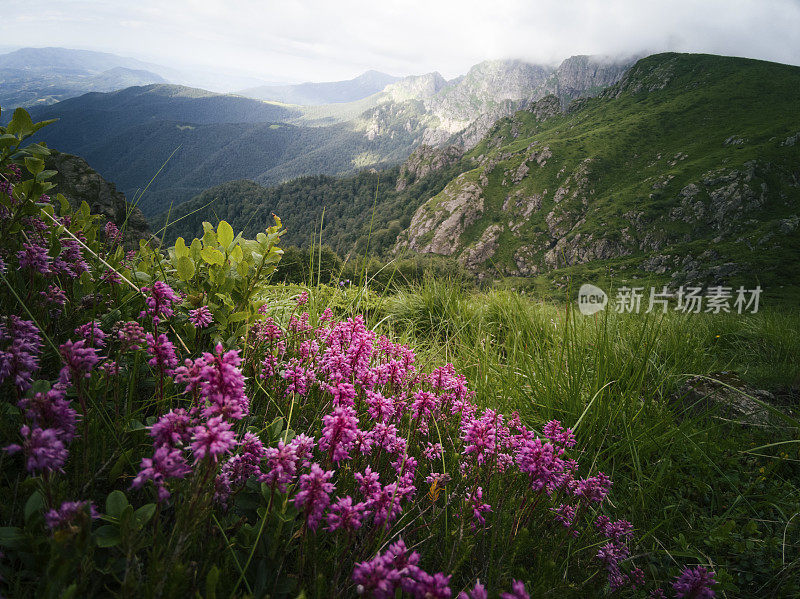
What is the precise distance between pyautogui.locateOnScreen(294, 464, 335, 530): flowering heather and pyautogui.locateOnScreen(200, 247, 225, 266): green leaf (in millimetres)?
1931

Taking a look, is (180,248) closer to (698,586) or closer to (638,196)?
(698,586)

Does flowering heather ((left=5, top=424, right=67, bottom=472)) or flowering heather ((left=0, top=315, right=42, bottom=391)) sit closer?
flowering heather ((left=5, top=424, right=67, bottom=472))

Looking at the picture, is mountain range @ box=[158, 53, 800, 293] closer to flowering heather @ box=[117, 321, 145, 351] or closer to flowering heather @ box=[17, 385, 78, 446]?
flowering heather @ box=[117, 321, 145, 351]

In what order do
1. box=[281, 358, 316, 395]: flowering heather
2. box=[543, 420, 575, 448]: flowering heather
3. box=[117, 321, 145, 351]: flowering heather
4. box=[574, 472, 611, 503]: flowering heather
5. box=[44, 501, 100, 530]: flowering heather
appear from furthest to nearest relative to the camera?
box=[281, 358, 316, 395]: flowering heather → box=[543, 420, 575, 448]: flowering heather → box=[574, 472, 611, 503]: flowering heather → box=[117, 321, 145, 351]: flowering heather → box=[44, 501, 100, 530]: flowering heather

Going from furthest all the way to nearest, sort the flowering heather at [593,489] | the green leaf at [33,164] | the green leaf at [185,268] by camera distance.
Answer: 1. the green leaf at [185,268]
2. the green leaf at [33,164]
3. the flowering heather at [593,489]

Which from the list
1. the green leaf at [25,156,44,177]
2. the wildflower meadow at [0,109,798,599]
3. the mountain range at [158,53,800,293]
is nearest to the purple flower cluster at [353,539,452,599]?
the wildflower meadow at [0,109,798,599]

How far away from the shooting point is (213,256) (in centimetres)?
264

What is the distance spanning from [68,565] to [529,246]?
13734cm

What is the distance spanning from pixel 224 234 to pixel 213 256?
190 mm

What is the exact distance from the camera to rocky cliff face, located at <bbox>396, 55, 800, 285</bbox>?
10969cm

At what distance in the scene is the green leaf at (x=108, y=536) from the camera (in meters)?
1.15

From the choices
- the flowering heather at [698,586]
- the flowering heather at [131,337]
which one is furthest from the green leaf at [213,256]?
the flowering heather at [698,586]

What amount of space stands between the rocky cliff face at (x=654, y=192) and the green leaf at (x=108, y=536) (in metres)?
107

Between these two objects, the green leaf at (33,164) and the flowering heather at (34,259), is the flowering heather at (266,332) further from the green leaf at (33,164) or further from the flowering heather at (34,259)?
the green leaf at (33,164)
